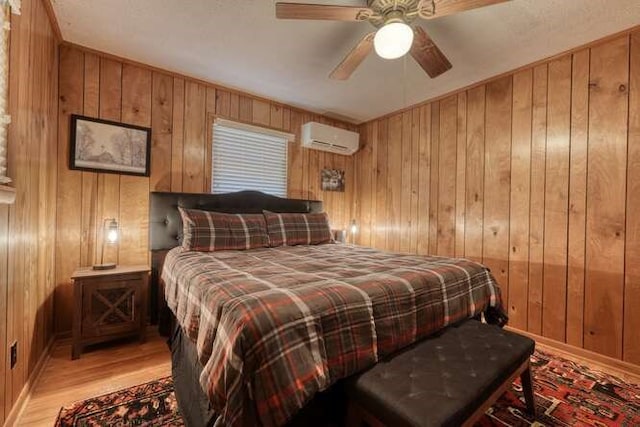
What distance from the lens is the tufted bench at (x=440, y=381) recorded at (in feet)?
3.09

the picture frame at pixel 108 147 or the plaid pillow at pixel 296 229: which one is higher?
the picture frame at pixel 108 147

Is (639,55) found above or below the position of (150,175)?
above

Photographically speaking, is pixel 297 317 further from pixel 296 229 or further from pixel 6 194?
pixel 296 229

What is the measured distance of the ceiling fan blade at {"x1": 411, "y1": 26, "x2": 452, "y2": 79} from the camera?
1.75 meters

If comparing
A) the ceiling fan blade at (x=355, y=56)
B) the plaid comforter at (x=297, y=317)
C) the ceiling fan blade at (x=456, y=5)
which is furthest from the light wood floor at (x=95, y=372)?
the ceiling fan blade at (x=456, y=5)

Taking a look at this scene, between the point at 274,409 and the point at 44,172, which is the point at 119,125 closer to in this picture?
the point at 44,172

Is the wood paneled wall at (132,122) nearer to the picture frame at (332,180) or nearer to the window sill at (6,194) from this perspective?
the picture frame at (332,180)

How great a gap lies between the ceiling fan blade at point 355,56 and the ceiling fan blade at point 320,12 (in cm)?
15

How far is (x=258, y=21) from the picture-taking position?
204 centimetres

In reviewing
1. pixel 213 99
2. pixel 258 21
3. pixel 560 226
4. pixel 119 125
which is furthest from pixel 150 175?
pixel 560 226

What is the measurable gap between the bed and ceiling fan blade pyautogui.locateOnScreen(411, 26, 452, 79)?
54.2 inches

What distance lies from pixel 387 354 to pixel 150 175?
258 cm

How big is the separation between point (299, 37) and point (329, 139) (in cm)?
161

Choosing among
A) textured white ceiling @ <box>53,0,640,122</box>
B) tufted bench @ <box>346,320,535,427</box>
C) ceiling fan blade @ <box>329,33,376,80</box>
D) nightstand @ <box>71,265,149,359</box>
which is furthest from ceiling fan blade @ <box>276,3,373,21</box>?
nightstand @ <box>71,265,149,359</box>
